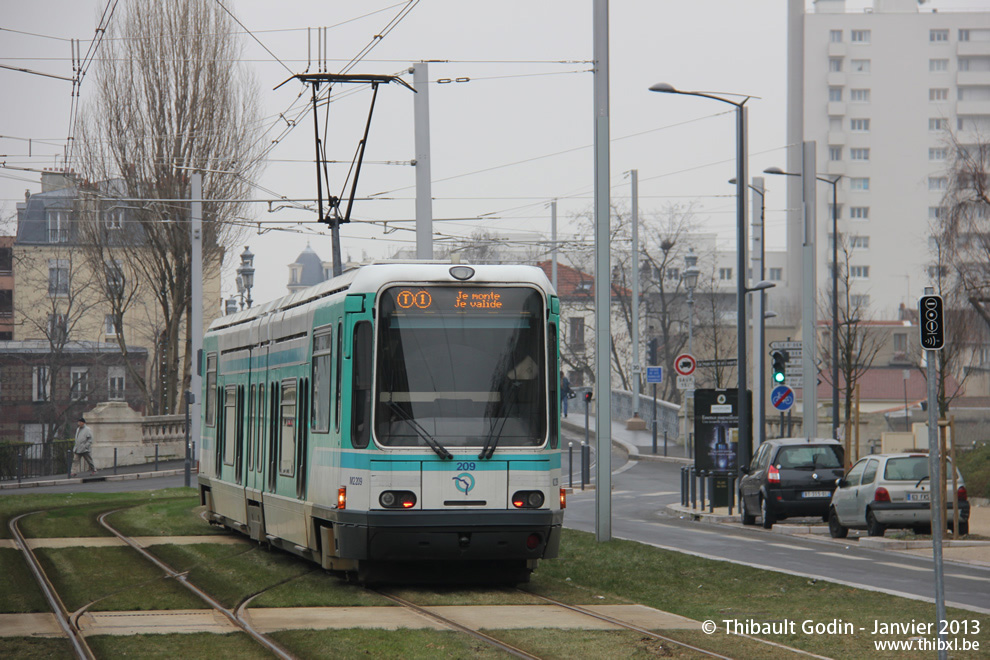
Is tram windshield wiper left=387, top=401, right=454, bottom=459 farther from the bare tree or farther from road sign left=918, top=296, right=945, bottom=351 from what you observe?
the bare tree

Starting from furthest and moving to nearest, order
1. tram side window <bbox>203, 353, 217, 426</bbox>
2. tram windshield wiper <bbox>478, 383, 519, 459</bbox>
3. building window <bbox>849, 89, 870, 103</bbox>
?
building window <bbox>849, 89, 870, 103</bbox>
tram side window <bbox>203, 353, 217, 426</bbox>
tram windshield wiper <bbox>478, 383, 519, 459</bbox>

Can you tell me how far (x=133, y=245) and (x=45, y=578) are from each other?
35298 mm

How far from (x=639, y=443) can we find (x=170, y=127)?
2270 centimetres

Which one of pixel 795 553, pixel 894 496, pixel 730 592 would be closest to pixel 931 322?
pixel 730 592

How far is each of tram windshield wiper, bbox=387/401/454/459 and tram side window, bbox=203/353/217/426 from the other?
832 centimetres

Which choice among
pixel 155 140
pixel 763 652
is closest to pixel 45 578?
pixel 763 652

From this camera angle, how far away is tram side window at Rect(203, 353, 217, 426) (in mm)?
20781

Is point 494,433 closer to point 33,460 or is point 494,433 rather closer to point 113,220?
point 33,460

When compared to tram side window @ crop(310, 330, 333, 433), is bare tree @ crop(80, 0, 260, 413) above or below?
above

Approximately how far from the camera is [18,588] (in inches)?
514

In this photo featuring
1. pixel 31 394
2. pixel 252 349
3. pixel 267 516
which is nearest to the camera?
pixel 267 516

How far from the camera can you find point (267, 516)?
54.0ft

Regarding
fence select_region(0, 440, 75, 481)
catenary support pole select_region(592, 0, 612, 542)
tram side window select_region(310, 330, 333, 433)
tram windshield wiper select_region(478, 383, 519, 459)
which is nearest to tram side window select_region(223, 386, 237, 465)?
tram side window select_region(310, 330, 333, 433)

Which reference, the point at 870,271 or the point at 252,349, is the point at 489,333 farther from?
the point at 870,271
